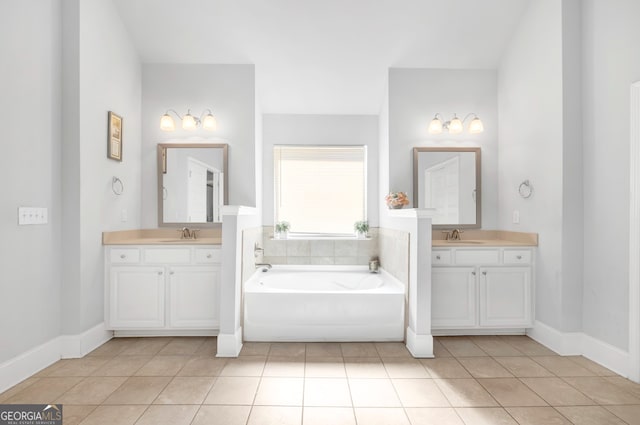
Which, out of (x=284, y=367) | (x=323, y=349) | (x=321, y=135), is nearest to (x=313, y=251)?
(x=321, y=135)

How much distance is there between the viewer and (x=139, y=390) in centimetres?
238

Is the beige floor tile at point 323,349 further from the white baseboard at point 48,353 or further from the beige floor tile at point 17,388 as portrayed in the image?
the beige floor tile at point 17,388

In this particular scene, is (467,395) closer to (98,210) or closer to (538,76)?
Answer: (538,76)

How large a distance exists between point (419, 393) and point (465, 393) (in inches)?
11.1

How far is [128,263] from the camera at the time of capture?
3289mm

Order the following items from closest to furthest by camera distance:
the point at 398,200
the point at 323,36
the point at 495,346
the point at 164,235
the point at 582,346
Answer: the point at 582,346
the point at 495,346
the point at 323,36
the point at 398,200
the point at 164,235

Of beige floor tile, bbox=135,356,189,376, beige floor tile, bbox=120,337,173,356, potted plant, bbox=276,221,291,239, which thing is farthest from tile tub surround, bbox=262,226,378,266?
beige floor tile, bbox=135,356,189,376

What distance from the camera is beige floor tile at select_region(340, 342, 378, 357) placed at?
300 centimetres

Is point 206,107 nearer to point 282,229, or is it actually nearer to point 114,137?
point 114,137

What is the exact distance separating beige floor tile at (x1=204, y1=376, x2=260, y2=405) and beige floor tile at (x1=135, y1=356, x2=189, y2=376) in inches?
15.6

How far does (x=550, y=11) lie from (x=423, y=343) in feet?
9.48

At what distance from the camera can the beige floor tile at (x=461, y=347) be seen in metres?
3.01

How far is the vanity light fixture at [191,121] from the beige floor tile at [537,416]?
343 cm

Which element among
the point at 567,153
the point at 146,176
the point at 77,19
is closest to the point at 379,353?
the point at 567,153
